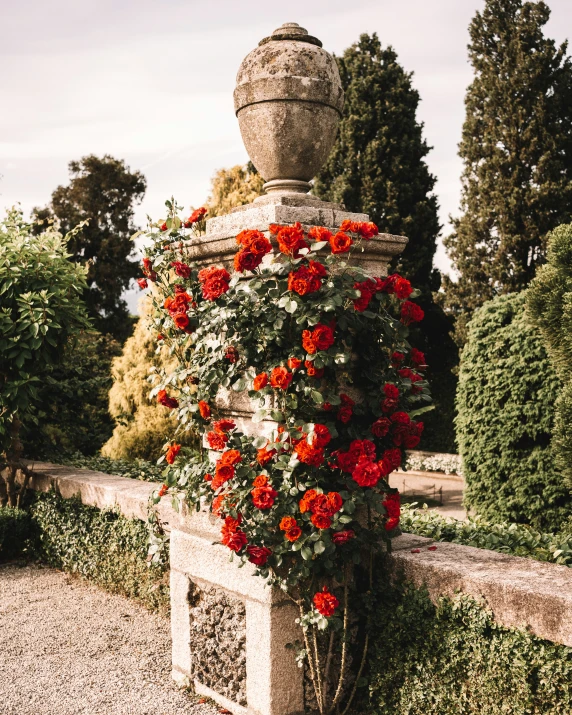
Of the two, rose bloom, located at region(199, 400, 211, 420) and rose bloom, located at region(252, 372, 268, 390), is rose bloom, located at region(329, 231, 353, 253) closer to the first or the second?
rose bloom, located at region(252, 372, 268, 390)

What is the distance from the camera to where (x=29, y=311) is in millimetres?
5438

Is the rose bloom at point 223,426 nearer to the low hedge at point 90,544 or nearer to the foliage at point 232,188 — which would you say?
the low hedge at point 90,544

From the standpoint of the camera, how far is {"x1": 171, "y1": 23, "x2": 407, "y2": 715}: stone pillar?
10.0 ft

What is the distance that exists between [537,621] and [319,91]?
95.9 inches

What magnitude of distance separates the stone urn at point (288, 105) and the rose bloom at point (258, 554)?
5.53 feet

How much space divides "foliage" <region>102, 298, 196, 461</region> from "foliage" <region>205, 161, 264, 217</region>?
2945 mm

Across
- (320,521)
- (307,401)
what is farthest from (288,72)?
(320,521)

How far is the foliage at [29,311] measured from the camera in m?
5.49

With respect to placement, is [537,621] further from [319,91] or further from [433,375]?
[433,375]

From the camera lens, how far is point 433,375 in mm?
15211

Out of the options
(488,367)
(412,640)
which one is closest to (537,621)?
(412,640)

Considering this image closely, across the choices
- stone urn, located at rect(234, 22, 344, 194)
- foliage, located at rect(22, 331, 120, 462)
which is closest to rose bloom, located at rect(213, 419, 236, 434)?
stone urn, located at rect(234, 22, 344, 194)

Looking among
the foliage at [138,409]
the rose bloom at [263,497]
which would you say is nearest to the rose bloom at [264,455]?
the rose bloom at [263,497]

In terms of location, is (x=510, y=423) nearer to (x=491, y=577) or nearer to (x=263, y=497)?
(x=491, y=577)
